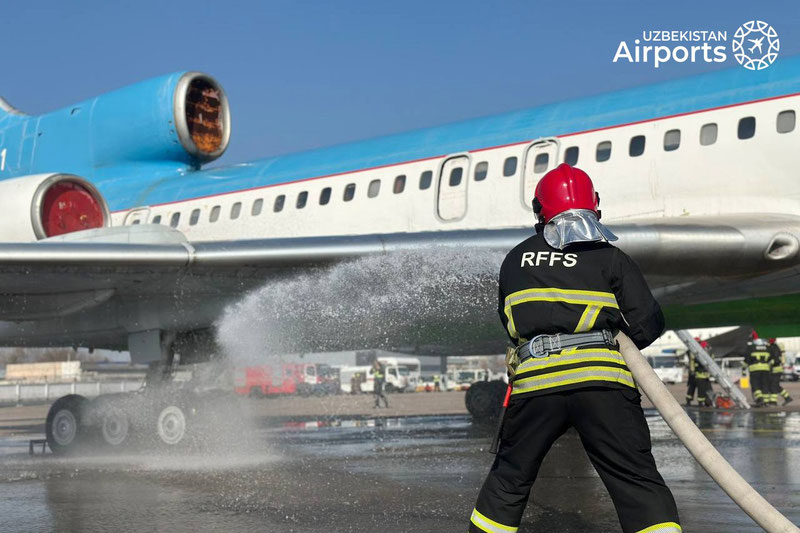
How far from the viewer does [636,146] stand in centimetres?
1002

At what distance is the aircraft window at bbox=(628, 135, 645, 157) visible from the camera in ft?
32.7

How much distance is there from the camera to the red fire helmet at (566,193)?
3807 mm

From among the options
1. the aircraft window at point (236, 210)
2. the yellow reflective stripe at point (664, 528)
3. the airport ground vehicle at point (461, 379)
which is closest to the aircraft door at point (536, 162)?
the aircraft window at point (236, 210)

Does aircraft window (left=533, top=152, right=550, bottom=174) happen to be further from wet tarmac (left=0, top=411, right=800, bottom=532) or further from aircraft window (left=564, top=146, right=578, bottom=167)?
wet tarmac (left=0, top=411, right=800, bottom=532)

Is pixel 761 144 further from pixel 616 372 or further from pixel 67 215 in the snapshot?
pixel 67 215

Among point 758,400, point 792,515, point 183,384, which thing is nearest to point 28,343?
point 183,384

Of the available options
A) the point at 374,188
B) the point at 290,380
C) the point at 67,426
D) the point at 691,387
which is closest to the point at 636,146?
the point at 374,188

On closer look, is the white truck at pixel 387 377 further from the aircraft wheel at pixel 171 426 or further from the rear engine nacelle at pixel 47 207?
the aircraft wheel at pixel 171 426

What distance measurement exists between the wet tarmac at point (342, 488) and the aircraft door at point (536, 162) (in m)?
2.97

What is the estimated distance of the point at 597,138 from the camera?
10375mm

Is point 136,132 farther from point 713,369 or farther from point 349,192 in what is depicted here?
point 713,369

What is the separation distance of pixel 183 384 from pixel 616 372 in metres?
8.87

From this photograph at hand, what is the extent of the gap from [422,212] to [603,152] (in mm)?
2624

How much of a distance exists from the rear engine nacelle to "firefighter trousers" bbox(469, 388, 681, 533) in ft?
32.7
